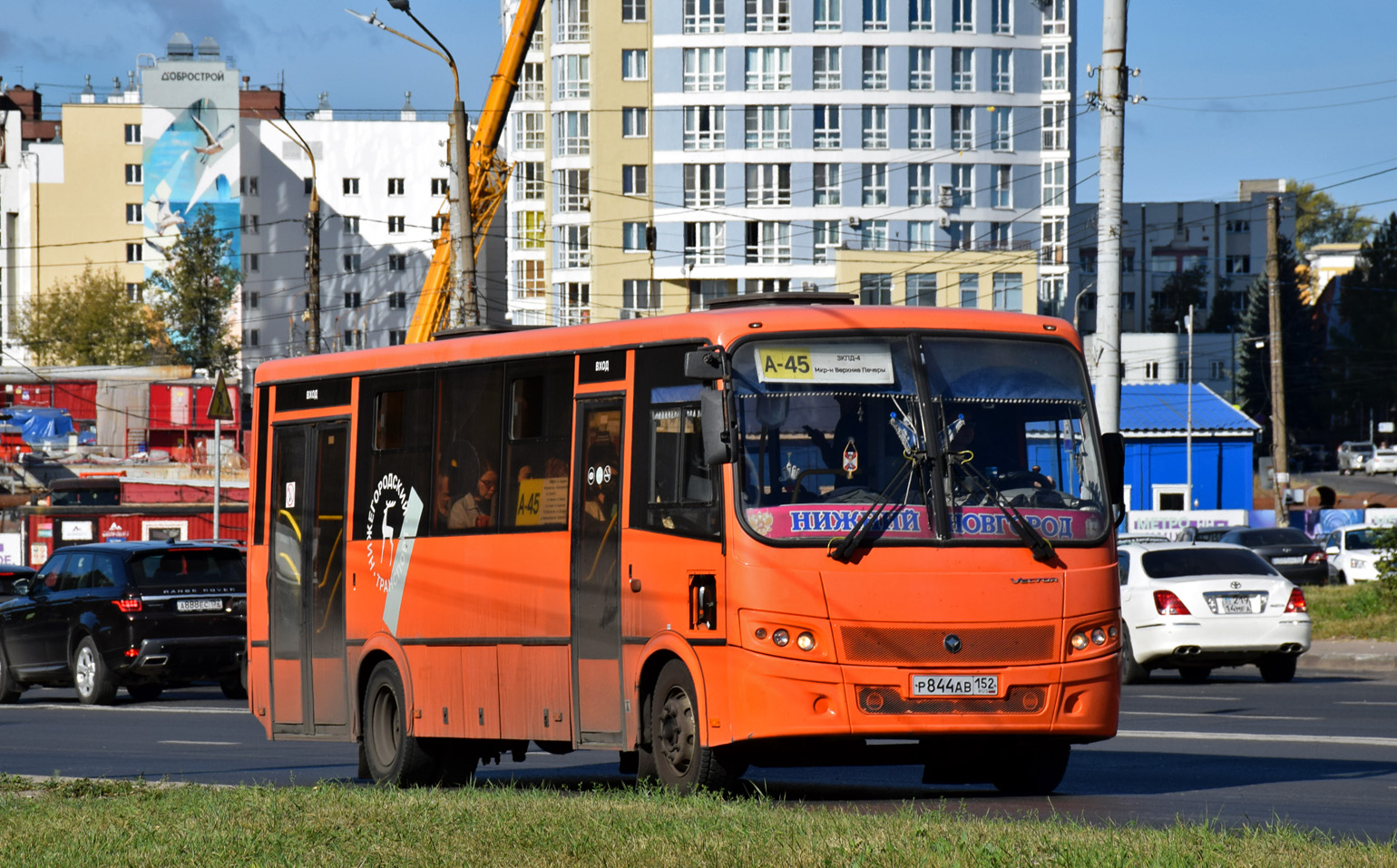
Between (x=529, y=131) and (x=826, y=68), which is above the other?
(x=826, y=68)

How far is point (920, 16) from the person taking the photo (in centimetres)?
9844

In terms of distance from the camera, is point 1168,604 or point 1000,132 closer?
point 1168,604

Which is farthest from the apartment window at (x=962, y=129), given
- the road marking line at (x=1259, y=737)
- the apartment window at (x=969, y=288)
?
the road marking line at (x=1259, y=737)

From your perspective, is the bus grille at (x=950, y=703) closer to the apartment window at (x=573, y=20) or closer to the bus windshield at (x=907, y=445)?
the bus windshield at (x=907, y=445)

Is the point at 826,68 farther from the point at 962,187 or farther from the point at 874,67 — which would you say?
the point at 962,187

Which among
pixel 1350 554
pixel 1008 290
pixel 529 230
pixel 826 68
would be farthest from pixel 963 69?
Answer: pixel 1350 554

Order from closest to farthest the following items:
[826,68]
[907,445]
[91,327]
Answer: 1. [907,445]
2. [826,68]
3. [91,327]

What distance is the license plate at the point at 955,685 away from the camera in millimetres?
10617

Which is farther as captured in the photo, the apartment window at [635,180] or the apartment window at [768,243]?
the apartment window at [635,180]

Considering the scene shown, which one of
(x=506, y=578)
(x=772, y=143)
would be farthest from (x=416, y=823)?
(x=772, y=143)

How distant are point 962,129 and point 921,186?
11.2 ft

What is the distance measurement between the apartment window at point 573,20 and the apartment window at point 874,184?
15.6 meters

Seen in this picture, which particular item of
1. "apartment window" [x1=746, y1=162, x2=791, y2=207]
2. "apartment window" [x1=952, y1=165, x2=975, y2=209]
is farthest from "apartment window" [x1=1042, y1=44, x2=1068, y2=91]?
"apartment window" [x1=746, y1=162, x2=791, y2=207]

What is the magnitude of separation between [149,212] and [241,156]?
7.06 meters
